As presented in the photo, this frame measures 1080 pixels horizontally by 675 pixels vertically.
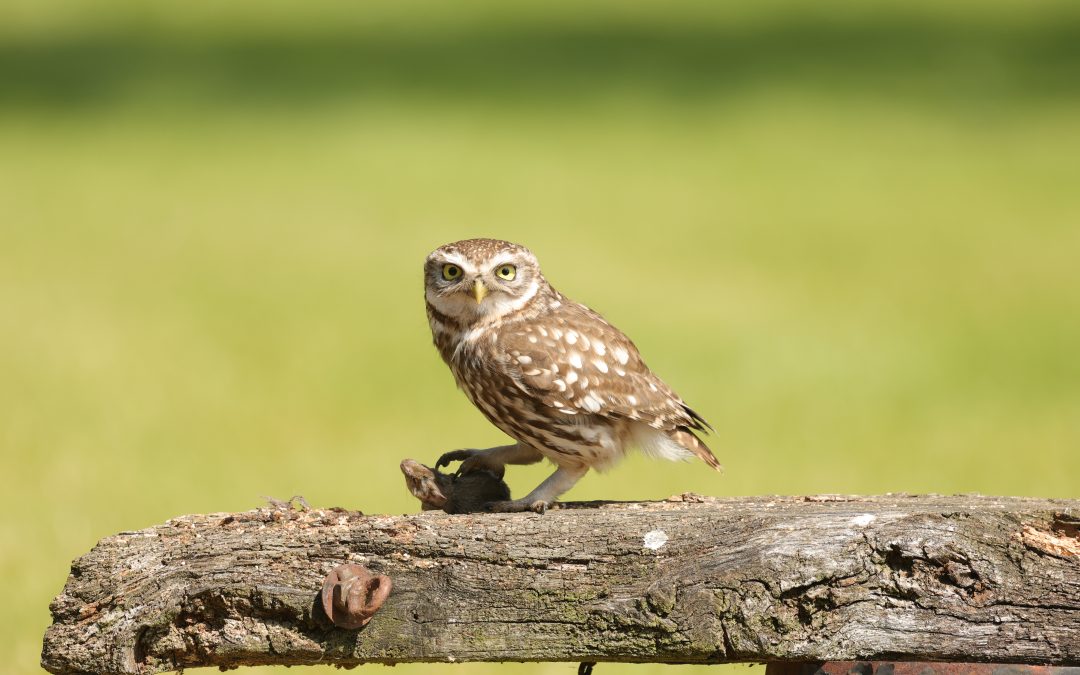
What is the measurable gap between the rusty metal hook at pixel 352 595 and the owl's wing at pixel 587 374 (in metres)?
0.98

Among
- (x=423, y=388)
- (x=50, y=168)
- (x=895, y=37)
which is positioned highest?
(x=895, y=37)

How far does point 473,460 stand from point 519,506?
11.7 inches

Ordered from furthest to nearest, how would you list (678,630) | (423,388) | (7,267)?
(7,267) → (423,388) → (678,630)

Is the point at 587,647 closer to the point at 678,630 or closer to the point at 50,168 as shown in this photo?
the point at 678,630

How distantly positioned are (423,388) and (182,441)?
1878 millimetres

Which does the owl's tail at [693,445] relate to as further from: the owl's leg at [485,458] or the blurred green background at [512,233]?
the blurred green background at [512,233]

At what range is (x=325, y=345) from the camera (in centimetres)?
1005

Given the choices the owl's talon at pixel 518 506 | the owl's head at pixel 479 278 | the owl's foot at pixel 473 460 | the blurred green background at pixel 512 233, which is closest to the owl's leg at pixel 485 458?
the owl's foot at pixel 473 460

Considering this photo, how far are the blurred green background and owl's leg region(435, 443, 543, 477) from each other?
152 centimetres

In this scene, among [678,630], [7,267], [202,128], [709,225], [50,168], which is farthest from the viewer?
[202,128]

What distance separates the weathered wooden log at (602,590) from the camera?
9.98 ft

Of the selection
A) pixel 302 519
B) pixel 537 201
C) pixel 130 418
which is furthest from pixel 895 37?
pixel 302 519

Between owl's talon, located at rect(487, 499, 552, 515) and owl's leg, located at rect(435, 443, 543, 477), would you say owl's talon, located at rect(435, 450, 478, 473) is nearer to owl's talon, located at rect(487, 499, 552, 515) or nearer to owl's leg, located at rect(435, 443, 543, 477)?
owl's leg, located at rect(435, 443, 543, 477)

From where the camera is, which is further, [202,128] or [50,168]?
[202,128]
